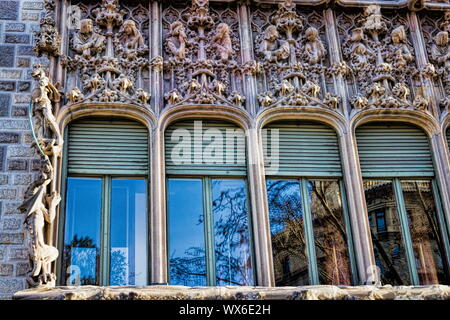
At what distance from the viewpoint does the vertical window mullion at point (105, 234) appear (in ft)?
38.9

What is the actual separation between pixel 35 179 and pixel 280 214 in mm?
4336

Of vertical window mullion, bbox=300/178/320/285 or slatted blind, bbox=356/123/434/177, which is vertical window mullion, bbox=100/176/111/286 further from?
slatted blind, bbox=356/123/434/177

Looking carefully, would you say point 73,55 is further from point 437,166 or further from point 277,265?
point 437,166

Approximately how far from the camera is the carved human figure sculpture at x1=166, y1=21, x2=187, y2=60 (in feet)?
44.7

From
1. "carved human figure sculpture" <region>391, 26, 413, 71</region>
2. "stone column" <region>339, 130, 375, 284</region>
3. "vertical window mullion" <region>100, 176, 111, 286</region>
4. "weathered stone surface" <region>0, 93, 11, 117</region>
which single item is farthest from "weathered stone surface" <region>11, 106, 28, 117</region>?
"carved human figure sculpture" <region>391, 26, 413, 71</region>

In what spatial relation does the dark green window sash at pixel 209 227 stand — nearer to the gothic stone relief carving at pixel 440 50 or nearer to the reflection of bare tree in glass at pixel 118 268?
the reflection of bare tree in glass at pixel 118 268

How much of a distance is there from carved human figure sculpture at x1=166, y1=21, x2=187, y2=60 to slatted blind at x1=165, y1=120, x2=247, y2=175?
137 cm

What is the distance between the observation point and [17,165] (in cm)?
1223

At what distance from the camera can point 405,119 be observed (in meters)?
13.9

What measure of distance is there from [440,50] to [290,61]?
3268 mm

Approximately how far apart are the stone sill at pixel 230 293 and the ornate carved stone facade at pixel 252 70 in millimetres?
1665

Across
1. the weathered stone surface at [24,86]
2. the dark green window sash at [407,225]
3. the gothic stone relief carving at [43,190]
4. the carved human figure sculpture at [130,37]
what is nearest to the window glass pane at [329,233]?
the dark green window sash at [407,225]
